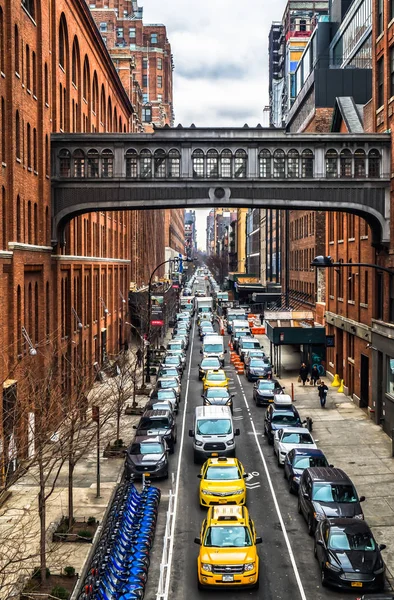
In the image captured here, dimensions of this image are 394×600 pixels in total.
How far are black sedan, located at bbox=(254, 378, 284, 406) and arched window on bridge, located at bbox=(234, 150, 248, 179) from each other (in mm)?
12560

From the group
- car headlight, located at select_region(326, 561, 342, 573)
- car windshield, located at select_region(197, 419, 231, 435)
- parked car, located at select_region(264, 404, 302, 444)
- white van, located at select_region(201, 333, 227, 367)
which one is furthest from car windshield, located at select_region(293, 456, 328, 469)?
white van, located at select_region(201, 333, 227, 367)

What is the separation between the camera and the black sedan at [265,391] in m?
40.4

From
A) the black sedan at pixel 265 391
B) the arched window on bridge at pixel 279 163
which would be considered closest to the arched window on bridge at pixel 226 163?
the arched window on bridge at pixel 279 163

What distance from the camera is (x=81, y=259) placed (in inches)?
1692

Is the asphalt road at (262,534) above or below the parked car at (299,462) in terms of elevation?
A: below

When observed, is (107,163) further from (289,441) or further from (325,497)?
(325,497)

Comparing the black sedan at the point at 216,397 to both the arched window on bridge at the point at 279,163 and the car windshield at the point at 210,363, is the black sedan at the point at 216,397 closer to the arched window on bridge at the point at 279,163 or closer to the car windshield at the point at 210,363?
the car windshield at the point at 210,363

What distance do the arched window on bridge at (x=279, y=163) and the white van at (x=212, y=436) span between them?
13281 millimetres

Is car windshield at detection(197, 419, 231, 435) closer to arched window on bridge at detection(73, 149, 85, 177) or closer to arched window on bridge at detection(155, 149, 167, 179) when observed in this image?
arched window on bridge at detection(155, 149, 167, 179)

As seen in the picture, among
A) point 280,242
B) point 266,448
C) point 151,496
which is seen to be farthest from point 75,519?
point 280,242

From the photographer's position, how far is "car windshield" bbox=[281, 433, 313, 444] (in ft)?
90.9

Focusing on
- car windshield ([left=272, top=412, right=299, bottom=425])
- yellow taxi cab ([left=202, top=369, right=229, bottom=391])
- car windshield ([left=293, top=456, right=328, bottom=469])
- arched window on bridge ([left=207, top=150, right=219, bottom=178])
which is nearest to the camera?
car windshield ([left=293, top=456, right=328, bottom=469])

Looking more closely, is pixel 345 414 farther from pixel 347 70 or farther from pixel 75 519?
pixel 347 70

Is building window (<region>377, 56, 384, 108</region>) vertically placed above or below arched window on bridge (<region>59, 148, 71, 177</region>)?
above
